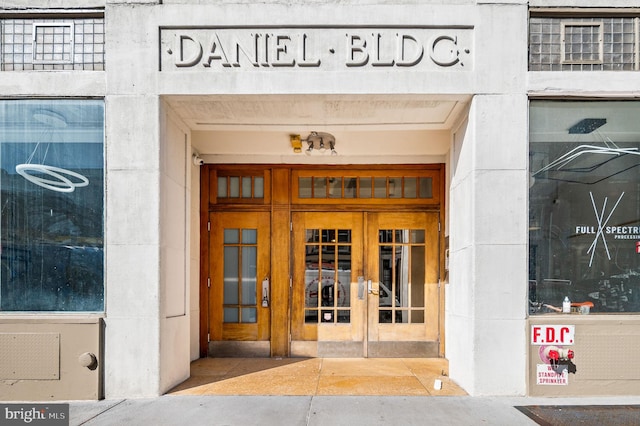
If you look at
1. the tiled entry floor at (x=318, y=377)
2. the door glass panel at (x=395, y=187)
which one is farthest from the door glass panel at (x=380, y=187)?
the tiled entry floor at (x=318, y=377)

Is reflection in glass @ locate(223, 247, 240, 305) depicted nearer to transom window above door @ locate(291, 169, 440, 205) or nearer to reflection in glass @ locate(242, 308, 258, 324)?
reflection in glass @ locate(242, 308, 258, 324)

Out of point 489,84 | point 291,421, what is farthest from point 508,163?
point 291,421

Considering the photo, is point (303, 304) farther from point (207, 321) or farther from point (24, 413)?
point (24, 413)

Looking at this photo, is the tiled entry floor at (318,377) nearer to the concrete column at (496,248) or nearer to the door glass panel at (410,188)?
the concrete column at (496,248)

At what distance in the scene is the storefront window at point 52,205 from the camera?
6152 mm

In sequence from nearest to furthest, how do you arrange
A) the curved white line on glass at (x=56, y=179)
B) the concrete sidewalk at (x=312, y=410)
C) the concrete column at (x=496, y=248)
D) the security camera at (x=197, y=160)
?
the concrete sidewalk at (x=312, y=410) < the concrete column at (x=496, y=248) < the curved white line on glass at (x=56, y=179) < the security camera at (x=197, y=160)

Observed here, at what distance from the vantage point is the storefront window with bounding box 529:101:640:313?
241 inches

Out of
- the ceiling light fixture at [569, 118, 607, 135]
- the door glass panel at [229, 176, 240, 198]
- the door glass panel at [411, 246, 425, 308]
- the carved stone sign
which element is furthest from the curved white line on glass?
the ceiling light fixture at [569, 118, 607, 135]

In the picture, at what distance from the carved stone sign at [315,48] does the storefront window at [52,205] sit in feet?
4.42

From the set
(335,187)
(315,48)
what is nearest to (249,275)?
(335,187)

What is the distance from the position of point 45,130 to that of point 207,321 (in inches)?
154

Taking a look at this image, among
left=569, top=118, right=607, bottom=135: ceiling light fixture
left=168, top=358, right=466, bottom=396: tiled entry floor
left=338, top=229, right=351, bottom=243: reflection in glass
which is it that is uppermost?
left=569, top=118, right=607, bottom=135: ceiling light fixture

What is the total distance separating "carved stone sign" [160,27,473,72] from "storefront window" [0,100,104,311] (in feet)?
4.42

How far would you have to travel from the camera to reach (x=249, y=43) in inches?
245
